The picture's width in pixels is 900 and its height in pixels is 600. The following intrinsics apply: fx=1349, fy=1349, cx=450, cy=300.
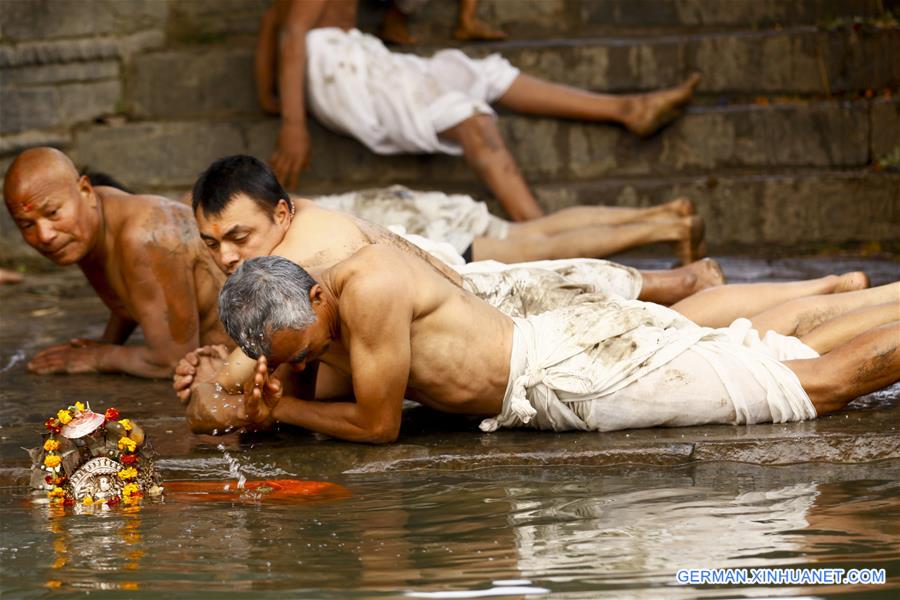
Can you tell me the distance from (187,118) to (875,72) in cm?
455

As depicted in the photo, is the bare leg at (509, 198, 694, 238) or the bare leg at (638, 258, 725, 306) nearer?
the bare leg at (638, 258, 725, 306)

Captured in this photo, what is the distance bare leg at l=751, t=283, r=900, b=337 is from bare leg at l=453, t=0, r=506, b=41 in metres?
4.09

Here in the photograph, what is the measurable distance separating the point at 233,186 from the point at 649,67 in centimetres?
458

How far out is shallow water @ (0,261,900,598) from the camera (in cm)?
376

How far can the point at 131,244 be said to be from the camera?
19.3ft

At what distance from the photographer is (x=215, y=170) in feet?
16.6

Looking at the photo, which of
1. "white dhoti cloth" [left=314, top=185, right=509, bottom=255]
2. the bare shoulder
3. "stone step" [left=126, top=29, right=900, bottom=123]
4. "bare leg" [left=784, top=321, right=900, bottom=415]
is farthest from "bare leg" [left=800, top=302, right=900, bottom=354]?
"stone step" [left=126, top=29, right=900, bottom=123]

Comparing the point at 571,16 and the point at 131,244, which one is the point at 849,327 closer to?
the point at 131,244

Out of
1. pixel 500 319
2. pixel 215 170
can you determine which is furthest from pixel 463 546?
pixel 215 170

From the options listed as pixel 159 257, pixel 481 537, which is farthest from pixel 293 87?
pixel 481 537

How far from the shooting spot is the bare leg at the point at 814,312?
5.50 metres

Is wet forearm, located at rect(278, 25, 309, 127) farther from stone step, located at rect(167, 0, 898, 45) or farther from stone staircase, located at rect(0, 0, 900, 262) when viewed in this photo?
stone step, located at rect(167, 0, 898, 45)

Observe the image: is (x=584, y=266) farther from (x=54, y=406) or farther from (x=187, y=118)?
(x=187, y=118)

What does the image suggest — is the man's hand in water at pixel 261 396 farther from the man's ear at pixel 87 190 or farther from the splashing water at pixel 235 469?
the man's ear at pixel 87 190
